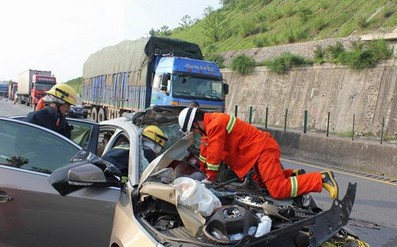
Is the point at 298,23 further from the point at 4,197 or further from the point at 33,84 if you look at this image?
the point at 4,197

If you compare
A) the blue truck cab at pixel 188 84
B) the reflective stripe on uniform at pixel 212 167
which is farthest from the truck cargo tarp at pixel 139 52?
the reflective stripe on uniform at pixel 212 167

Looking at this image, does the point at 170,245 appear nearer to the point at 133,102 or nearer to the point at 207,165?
the point at 207,165

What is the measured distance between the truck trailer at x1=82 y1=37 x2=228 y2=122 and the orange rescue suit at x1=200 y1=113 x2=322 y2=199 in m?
→ 8.99

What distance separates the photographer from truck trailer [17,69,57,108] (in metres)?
36.9

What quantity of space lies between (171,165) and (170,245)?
1.09m

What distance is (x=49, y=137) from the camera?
12.4ft

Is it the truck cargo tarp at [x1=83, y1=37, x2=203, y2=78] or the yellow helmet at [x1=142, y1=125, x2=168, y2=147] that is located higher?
the truck cargo tarp at [x1=83, y1=37, x2=203, y2=78]

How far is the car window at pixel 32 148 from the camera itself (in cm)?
363

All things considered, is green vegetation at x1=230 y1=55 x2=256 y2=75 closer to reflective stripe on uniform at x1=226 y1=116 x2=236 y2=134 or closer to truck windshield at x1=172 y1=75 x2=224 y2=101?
truck windshield at x1=172 y1=75 x2=224 y2=101

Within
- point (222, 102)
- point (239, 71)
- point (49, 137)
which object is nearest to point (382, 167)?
point (222, 102)

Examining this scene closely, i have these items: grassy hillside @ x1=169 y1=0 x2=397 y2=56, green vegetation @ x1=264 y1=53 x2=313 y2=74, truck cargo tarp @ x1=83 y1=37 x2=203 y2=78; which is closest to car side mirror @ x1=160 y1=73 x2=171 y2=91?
truck cargo tarp @ x1=83 y1=37 x2=203 y2=78

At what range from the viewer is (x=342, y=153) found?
13477 mm

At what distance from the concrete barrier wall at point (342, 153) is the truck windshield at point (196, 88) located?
285 centimetres

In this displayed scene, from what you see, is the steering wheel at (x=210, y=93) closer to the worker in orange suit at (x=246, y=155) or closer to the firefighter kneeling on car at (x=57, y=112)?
the firefighter kneeling on car at (x=57, y=112)
